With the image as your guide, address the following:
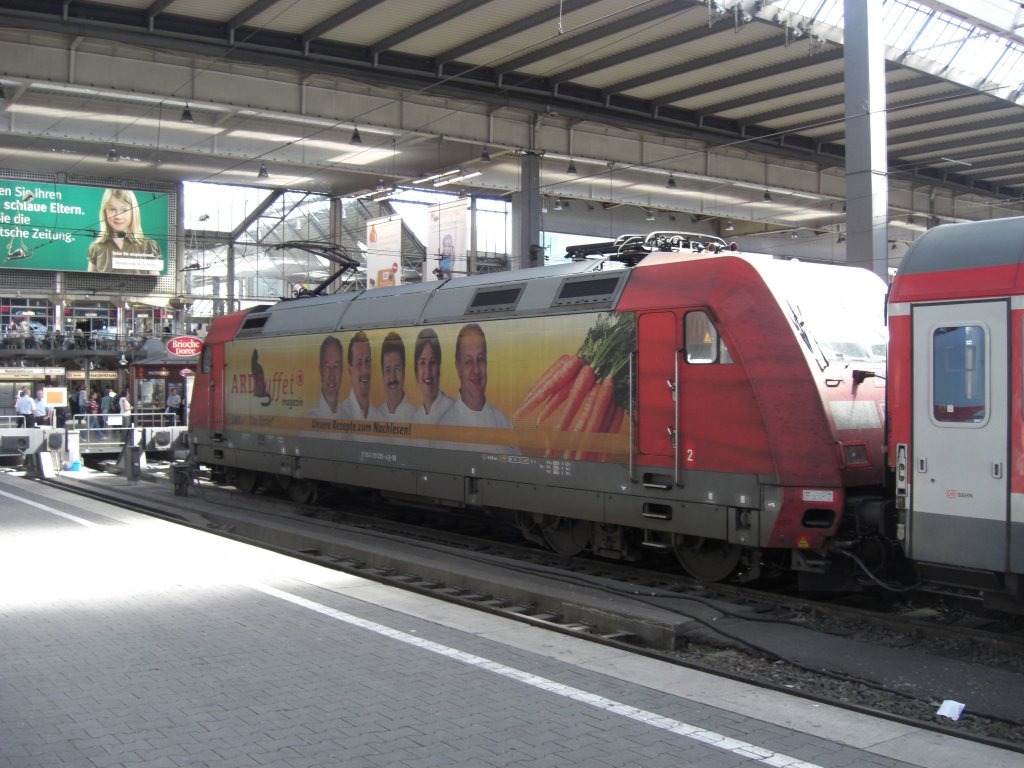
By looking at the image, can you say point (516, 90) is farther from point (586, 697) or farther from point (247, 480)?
point (586, 697)

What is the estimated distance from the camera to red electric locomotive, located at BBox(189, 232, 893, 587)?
940cm

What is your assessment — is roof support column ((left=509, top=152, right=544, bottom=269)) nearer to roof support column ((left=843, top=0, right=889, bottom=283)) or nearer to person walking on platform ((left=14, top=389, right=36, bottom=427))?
roof support column ((left=843, top=0, right=889, bottom=283))

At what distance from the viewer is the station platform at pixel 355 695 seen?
5.43 meters

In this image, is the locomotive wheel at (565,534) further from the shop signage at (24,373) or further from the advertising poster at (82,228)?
the advertising poster at (82,228)

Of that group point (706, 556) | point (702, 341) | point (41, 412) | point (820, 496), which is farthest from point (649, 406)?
point (41, 412)

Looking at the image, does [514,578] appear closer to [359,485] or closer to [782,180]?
[359,485]

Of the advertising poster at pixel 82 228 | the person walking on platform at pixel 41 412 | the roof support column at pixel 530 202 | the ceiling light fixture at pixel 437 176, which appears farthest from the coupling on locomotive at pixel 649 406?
the advertising poster at pixel 82 228

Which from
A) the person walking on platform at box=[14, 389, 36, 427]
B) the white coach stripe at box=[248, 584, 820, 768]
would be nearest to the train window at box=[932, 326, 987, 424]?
the white coach stripe at box=[248, 584, 820, 768]

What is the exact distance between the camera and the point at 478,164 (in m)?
31.9

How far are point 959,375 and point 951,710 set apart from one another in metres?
2.71

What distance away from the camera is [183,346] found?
25.0 meters

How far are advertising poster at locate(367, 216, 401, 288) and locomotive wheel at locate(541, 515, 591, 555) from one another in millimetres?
16948

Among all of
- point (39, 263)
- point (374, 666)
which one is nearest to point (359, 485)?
point (374, 666)

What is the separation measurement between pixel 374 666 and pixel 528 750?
194 centimetres
